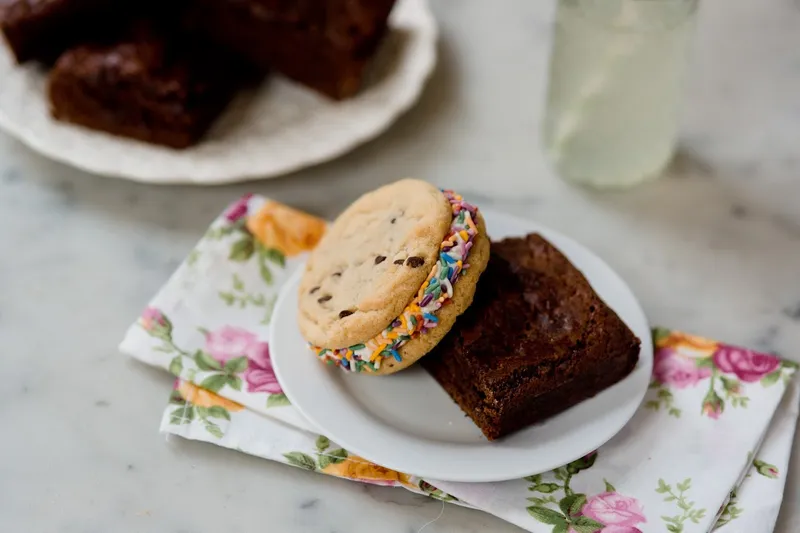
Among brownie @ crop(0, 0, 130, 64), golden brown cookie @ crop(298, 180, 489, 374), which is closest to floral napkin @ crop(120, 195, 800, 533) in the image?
golden brown cookie @ crop(298, 180, 489, 374)

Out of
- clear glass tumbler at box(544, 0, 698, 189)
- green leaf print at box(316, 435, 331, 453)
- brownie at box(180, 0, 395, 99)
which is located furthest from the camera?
brownie at box(180, 0, 395, 99)

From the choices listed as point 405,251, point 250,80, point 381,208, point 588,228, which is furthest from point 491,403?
point 250,80

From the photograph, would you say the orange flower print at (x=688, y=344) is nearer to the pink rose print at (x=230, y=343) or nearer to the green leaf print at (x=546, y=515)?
the green leaf print at (x=546, y=515)

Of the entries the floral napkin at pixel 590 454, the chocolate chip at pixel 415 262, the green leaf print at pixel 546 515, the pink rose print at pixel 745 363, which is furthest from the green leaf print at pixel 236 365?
the pink rose print at pixel 745 363

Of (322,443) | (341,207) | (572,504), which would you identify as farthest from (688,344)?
(341,207)

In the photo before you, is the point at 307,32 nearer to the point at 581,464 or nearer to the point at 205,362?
the point at 205,362

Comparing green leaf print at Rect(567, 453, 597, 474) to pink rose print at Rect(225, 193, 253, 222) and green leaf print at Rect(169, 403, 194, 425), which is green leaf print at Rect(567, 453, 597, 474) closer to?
green leaf print at Rect(169, 403, 194, 425)
